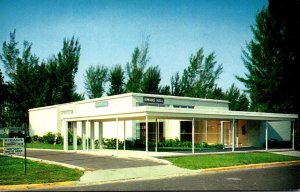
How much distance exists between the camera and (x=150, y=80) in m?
57.2

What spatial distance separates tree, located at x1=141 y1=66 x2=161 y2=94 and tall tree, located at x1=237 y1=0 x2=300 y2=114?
16.6m

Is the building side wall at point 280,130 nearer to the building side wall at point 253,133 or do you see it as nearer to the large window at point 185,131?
the building side wall at point 253,133

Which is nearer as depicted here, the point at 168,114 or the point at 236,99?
the point at 168,114

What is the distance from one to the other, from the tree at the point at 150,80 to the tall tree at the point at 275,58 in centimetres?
1658

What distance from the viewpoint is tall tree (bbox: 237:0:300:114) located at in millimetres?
32469

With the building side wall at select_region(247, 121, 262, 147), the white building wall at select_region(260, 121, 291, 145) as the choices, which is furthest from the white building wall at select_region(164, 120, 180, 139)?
the white building wall at select_region(260, 121, 291, 145)

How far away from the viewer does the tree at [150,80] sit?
57.2m

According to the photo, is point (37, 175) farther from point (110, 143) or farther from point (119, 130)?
point (119, 130)

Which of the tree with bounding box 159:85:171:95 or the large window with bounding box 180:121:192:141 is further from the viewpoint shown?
the tree with bounding box 159:85:171:95

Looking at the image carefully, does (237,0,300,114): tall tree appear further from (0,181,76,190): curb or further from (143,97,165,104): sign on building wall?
(0,181,76,190): curb

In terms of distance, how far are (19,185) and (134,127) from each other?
867 inches

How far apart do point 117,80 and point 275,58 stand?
101 feet

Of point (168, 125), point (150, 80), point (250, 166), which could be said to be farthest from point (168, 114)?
point (150, 80)

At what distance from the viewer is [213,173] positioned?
15898 mm
